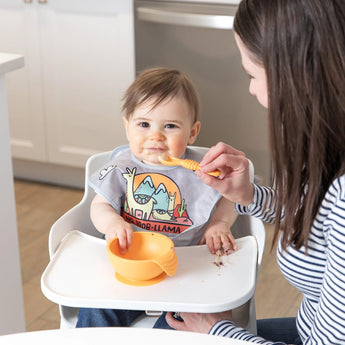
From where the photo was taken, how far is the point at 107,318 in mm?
1178

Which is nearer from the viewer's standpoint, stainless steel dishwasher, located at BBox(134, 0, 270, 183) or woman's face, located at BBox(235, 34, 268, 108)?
woman's face, located at BBox(235, 34, 268, 108)

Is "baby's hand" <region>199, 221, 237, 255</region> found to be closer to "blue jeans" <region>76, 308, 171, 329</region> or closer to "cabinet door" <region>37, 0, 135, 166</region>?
"blue jeans" <region>76, 308, 171, 329</region>

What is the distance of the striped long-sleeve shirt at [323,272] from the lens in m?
0.81

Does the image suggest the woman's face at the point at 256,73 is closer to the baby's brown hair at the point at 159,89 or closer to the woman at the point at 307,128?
the woman at the point at 307,128

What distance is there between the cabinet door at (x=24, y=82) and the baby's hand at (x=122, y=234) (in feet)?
5.41

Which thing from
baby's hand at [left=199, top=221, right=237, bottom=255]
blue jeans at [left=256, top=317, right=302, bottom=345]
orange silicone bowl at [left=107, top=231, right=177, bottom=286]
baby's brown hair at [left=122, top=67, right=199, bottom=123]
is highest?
baby's brown hair at [left=122, top=67, right=199, bottom=123]

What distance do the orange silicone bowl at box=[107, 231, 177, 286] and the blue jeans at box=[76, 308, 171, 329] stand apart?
0.11 m

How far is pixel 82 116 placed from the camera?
271 centimetres

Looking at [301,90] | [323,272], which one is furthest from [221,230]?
[301,90]

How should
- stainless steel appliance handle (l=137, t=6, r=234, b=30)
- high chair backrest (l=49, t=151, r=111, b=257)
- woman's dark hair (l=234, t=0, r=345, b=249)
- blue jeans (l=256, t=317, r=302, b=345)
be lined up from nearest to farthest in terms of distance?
1. woman's dark hair (l=234, t=0, r=345, b=249)
2. blue jeans (l=256, t=317, r=302, b=345)
3. high chair backrest (l=49, t=151, r=111, b=257)
4. stainless steel appliance handle (l=137, t=6, r=234, b=30)

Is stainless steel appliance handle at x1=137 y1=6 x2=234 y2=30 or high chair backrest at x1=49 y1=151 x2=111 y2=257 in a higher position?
stainless steel appliance handle at x1=137 y1=6 x2=234 y2=30

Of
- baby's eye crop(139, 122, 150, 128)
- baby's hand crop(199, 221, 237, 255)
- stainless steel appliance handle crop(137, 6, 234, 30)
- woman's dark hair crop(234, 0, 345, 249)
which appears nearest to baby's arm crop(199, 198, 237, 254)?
baby's hand crop(199, 221, 237, 255)

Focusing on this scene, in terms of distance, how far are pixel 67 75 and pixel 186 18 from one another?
0.63 meters

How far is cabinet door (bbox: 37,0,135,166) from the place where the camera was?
2510mm
